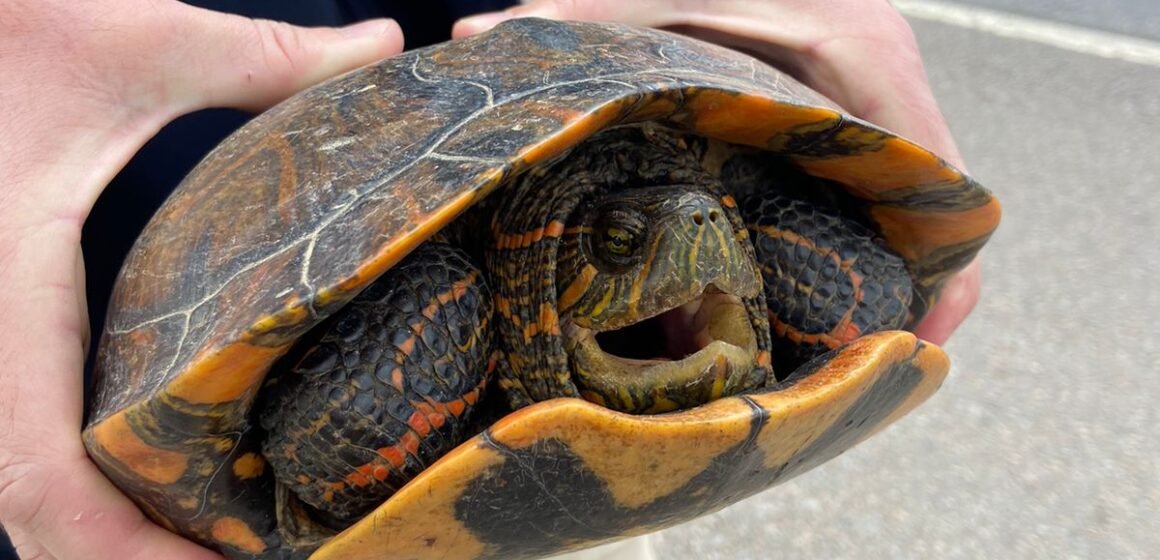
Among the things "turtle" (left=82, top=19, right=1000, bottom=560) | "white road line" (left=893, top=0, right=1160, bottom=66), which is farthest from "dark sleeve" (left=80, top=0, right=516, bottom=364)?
"white road line" (left=893, top=0, right=1160, bottom=66)

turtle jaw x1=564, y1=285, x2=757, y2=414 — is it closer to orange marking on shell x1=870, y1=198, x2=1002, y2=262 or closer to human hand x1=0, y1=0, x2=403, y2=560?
orange marking on shell x1=870, y1=198, x2=1002, y2=262

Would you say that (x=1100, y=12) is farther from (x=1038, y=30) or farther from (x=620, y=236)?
(x=620, y=236)

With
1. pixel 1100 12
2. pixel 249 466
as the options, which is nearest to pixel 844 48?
pixel 249 466

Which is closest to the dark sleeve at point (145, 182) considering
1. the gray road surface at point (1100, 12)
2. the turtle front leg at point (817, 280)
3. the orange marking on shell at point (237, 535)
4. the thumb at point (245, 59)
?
the thumb at point (245, 59)

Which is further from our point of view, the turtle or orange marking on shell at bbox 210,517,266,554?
orange marking on shell at bbox 210,517,266,554

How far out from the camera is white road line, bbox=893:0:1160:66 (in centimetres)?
300

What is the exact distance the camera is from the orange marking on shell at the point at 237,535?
2.62 ft

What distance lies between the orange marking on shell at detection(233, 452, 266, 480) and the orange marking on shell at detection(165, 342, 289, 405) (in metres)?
0.10

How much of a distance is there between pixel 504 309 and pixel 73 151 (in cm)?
41

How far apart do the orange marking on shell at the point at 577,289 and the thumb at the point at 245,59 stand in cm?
36

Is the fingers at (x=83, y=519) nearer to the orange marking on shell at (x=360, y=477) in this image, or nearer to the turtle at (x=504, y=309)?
the turtle at (x=504, y=309)

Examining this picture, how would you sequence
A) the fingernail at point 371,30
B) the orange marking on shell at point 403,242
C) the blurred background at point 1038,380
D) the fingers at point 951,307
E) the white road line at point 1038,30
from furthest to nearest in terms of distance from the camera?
the white road line at point 1038,30, the blurred background at point 1038,380, the fingers at point 951,307, the fingernail at point 371,30, the orange marking on shell at point 403,242

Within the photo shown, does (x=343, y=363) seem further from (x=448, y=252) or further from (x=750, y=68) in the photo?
(x=750, y=68)

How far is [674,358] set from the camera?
2.92 feet
